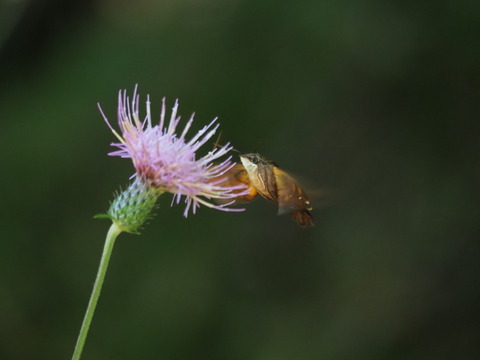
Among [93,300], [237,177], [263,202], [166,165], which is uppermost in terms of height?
[263,202]

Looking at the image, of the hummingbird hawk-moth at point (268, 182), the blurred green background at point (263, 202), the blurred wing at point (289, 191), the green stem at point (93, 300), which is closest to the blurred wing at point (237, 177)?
the hummingbird hawk-moth at point (268, 182)

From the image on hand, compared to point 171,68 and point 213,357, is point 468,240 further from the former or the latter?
point 171,68

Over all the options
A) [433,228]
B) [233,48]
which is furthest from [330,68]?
[433,228]

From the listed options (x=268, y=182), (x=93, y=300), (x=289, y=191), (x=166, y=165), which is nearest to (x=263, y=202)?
(x=289, y=191)

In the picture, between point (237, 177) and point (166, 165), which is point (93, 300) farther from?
point (237, 177)

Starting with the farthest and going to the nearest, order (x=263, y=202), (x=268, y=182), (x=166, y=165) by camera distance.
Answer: (x=263, y=202) → (x=268, y=182) → (x=166, y=165)
